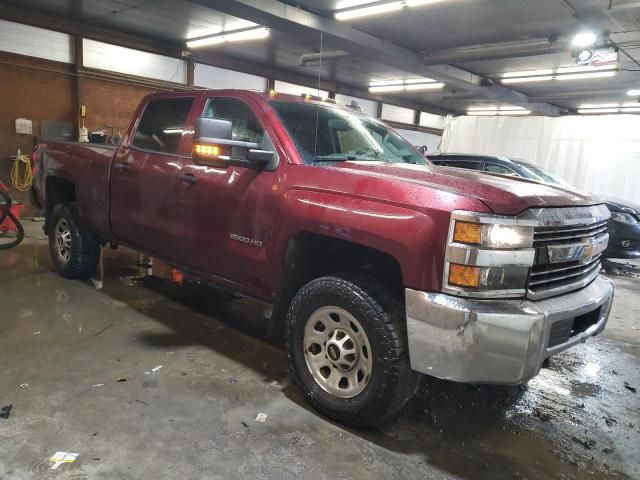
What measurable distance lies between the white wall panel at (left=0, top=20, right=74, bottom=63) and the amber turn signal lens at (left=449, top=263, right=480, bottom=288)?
10329 millimetres

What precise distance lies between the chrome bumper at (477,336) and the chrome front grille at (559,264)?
0.16m

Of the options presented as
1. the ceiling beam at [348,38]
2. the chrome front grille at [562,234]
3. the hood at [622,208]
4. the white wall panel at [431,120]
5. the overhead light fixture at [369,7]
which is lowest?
the hood at [622,208]

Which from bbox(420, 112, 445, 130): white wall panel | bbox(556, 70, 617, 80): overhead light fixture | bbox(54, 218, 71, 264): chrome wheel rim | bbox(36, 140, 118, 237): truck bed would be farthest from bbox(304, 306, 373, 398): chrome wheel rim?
bbox(420, 112, 445, 130): white wall panel

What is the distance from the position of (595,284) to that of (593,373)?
1.26m

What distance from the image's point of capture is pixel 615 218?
752 cm

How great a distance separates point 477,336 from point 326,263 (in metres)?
1.12

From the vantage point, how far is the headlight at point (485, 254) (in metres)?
2.15

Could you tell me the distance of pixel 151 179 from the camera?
3.81 meters

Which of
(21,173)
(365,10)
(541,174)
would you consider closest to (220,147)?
(365,10)

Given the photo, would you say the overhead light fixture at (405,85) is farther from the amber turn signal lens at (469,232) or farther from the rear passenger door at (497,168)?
the amber turn signal lens at (469,232)

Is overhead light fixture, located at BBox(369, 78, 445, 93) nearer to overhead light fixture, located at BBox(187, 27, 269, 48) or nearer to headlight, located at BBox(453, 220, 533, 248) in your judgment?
overhead light fixture, located at BBox(187, 27, 269, 48)

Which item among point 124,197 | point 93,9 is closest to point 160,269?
point 124,197

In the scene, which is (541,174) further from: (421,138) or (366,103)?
(421,138)

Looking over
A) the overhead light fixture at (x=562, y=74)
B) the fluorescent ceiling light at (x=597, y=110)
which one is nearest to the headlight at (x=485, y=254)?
the overhead light fixture at (x=562, y=74)
